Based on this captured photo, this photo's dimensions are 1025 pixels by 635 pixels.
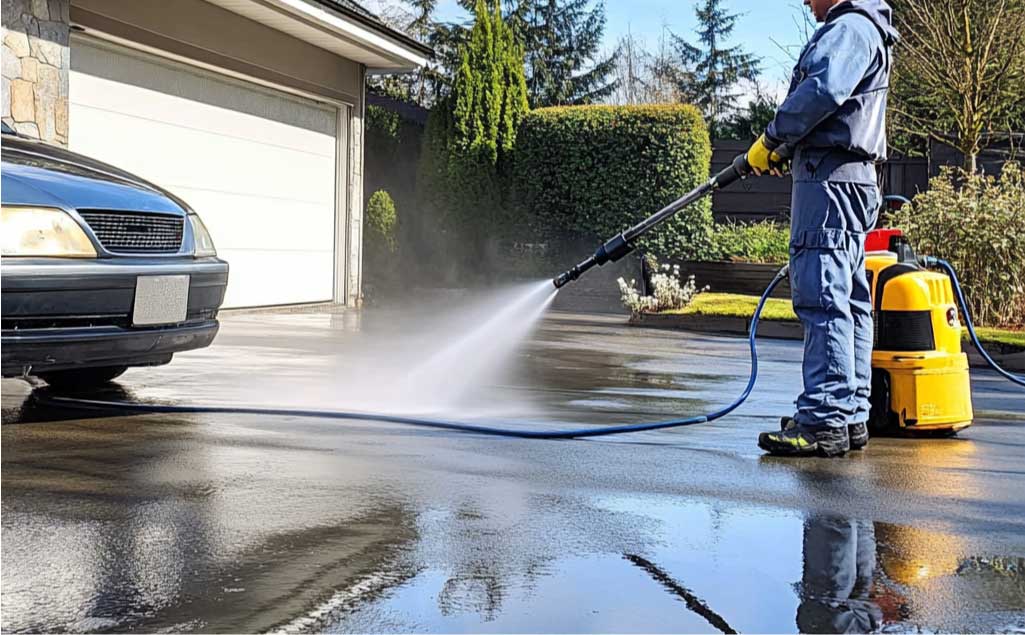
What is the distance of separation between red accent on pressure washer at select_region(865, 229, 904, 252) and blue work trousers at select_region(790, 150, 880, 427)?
0.76 meters

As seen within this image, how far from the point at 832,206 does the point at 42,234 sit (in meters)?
3.34

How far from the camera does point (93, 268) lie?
4.96m

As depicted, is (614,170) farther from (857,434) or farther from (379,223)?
(857,434)

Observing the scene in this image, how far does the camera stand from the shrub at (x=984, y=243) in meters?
11.6

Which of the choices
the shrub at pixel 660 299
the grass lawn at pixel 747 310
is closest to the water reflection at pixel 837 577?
the grass lawn at pixel 747 310

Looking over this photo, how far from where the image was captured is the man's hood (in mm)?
4922

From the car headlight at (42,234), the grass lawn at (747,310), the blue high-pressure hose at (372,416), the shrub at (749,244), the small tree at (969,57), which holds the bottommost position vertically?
the blue high-pressure hose at (372,416)

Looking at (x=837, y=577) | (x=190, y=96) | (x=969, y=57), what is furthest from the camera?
(x=969, y=57)

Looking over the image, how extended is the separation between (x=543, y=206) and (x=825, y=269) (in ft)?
48.3

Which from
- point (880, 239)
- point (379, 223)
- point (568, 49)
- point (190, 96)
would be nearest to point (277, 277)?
point (190, 96)

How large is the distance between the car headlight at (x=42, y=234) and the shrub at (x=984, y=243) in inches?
369

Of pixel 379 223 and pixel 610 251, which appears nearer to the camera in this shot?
pixel 610 251

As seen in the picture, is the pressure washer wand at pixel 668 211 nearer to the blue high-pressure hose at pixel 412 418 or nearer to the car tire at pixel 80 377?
the blue high-pressure hose at pixel 412 418

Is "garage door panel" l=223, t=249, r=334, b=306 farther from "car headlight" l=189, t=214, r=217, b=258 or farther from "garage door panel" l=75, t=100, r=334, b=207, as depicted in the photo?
"car headlight" l=189, t=214, r=217, b=258
